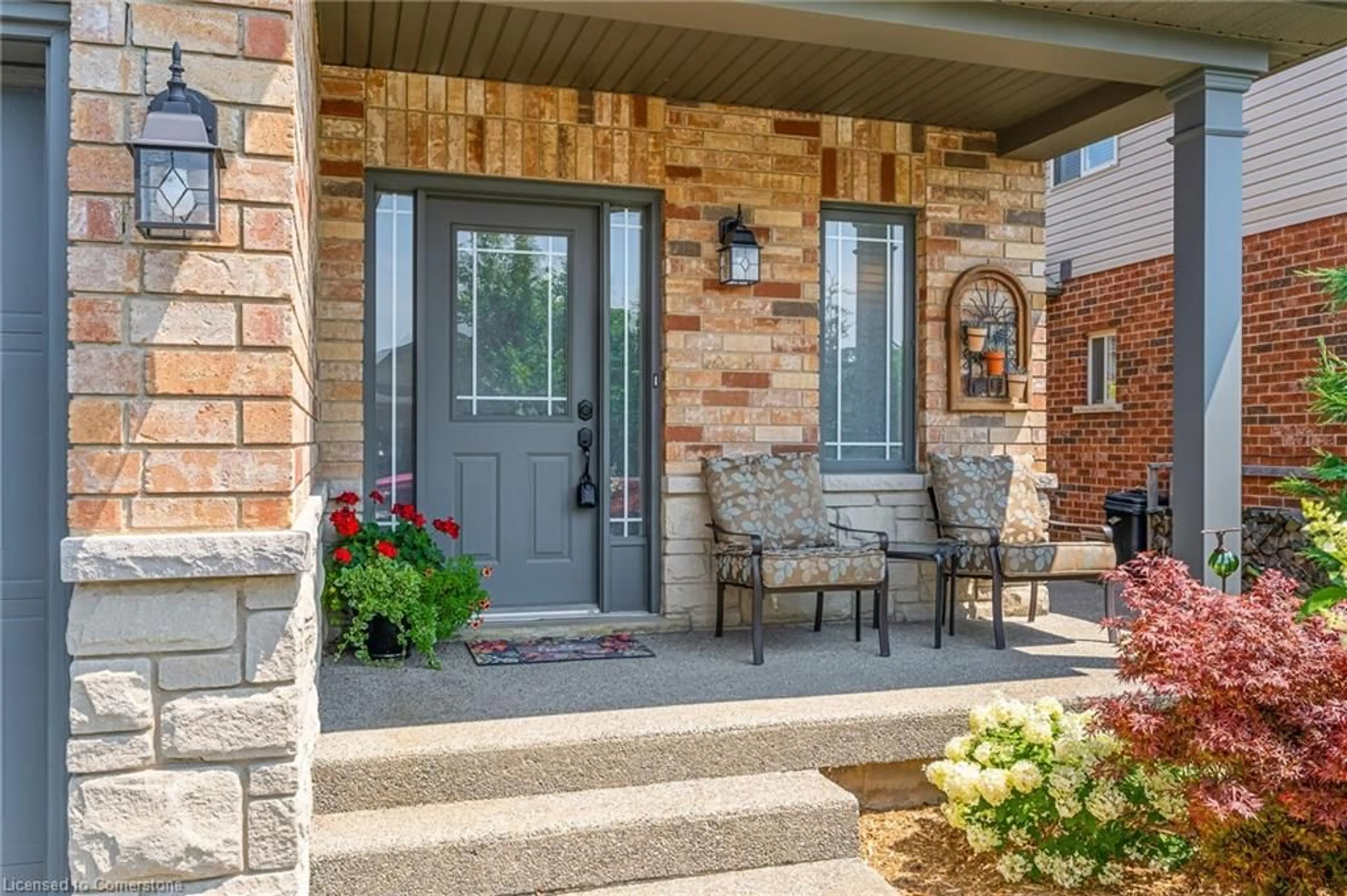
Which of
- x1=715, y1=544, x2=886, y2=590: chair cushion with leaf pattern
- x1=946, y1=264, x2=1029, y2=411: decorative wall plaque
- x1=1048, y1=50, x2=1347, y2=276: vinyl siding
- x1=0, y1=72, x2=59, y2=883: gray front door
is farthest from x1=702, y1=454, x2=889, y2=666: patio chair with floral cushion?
x1=1048, y1=50, x2=1347, y2=276: vinyl siding

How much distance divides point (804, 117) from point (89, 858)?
13.2 ft

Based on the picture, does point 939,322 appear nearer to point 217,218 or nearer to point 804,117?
point 804,117

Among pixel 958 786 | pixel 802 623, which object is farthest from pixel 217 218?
pixel 802 623

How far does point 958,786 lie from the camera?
2.81 metres

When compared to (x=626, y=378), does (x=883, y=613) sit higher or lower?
A: lower

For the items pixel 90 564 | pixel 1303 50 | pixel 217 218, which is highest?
pixel 1303 50

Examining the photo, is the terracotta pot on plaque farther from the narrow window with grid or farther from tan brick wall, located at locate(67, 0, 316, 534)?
tan brick wall, located at locate(67, 0, 316, 534)

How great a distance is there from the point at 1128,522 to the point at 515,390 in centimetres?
457

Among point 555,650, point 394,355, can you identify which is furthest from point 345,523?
point 555,650

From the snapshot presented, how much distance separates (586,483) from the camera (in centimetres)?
450

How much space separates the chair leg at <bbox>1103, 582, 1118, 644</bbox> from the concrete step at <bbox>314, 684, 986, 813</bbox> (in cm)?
125

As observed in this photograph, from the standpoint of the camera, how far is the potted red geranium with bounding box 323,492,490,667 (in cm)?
370

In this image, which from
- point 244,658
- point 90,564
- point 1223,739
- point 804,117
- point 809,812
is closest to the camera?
point 90,564

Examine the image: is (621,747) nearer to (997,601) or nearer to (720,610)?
(720,610)
